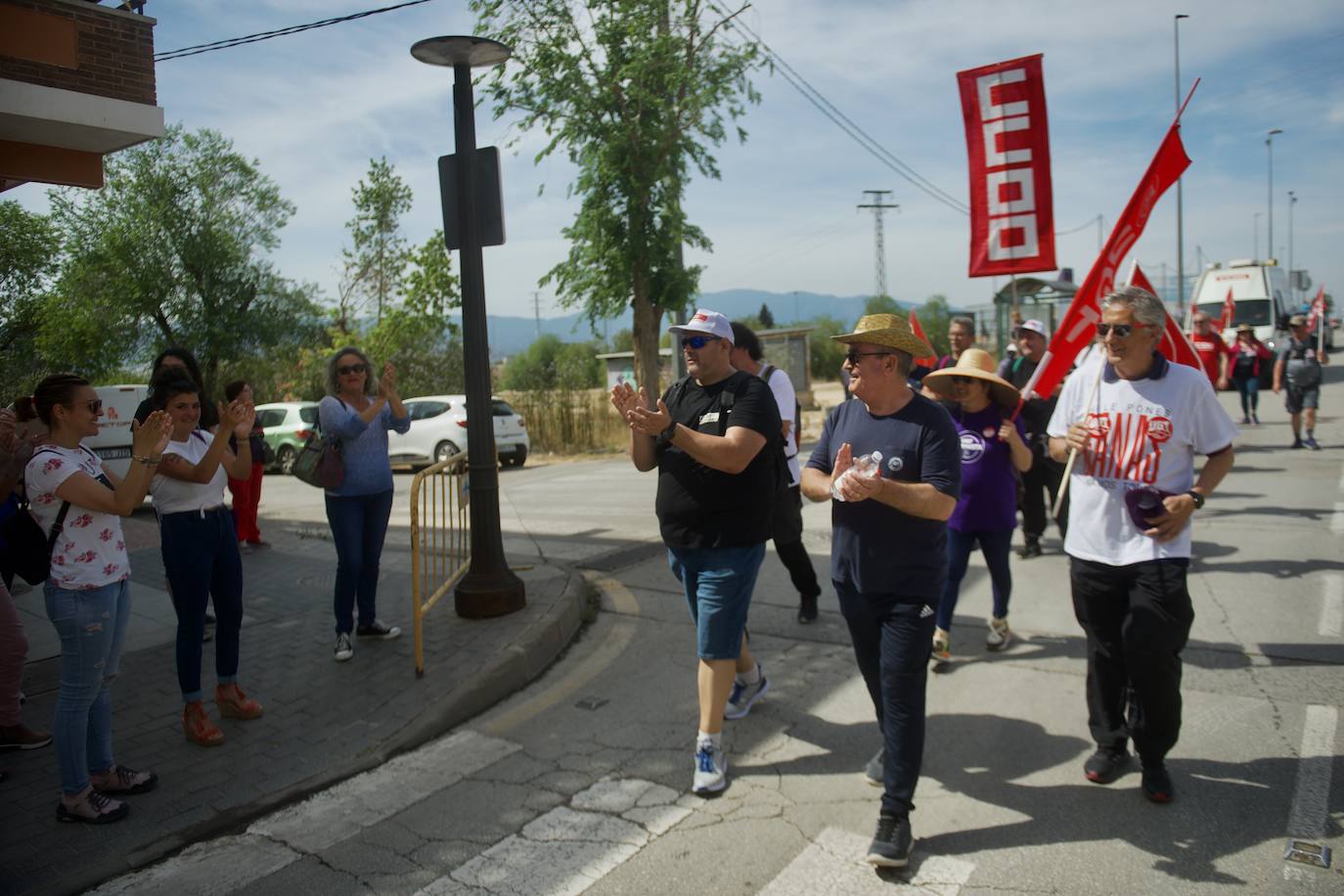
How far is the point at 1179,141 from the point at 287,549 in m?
8.28

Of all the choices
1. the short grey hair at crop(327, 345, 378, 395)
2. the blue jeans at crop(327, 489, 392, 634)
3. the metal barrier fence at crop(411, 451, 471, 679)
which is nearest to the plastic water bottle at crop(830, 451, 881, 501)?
the metal barrier fence at crop(411, 451, 471, 679)

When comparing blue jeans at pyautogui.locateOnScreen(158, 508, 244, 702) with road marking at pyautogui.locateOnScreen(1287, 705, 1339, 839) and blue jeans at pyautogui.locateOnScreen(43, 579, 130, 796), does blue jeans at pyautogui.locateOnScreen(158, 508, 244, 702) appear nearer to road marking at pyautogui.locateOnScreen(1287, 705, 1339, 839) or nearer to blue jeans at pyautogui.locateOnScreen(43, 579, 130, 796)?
blue jeans at pyautogui.locateOnScreen(43, 579, 130, 796)

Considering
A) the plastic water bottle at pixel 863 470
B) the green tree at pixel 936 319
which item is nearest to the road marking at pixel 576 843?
the plastic water bottle at pixel 863 470

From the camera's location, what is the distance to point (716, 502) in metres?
3.81

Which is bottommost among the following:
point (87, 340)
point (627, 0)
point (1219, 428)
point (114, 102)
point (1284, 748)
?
point (1284, 748)

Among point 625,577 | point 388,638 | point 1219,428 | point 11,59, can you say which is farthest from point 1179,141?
point 11,59

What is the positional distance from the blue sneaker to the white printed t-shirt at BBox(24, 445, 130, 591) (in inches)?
109

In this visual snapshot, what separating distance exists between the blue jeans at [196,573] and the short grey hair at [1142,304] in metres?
4.06

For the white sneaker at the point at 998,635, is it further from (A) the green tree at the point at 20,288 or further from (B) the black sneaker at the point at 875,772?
(A) the green tree at the point at 20,288

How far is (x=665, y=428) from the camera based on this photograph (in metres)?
3.67

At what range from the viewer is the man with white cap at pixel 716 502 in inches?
149

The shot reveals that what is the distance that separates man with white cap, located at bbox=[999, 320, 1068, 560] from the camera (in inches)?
296

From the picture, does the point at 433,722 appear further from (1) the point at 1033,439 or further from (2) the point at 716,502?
(1) the point at 1033,439

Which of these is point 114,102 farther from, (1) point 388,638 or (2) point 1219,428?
(2) point 1219,428
